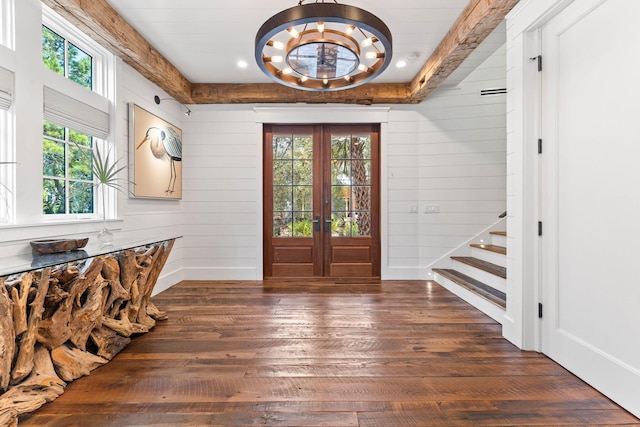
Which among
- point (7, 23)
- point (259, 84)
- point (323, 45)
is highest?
point (259, 84)

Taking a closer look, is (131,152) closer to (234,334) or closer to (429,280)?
(234,334)

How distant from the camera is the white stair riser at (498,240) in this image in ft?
12.5

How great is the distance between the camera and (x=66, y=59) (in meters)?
2.73

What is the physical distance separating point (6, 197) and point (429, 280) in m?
4.66

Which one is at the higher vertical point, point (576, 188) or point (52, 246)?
point (576, 188)

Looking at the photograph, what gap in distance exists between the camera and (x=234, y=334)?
8.73ft

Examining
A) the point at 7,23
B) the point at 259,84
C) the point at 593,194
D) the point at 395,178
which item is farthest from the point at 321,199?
the point at 7,23

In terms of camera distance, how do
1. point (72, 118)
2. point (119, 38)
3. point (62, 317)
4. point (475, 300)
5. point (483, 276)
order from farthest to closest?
point (483, 276)
point (475, 300)
point (119, 38)
point (72, 118)
point (62, 317)

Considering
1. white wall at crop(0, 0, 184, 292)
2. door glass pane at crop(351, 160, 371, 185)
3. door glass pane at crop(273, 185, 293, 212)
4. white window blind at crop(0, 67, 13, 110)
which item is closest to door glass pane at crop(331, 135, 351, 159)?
door glass pane at crop(351, 160, 371, 185)

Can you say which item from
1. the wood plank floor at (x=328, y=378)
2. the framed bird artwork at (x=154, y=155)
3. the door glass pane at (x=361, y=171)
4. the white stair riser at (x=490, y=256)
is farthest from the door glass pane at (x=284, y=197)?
the white stair riser at (x=490, y=256)

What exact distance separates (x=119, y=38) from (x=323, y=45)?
2114mm

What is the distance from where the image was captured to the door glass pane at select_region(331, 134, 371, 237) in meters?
4.69

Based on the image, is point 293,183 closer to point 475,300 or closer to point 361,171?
point 361,171

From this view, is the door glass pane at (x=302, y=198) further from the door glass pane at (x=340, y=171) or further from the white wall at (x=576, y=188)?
the white wall at (x=576, y=188)
